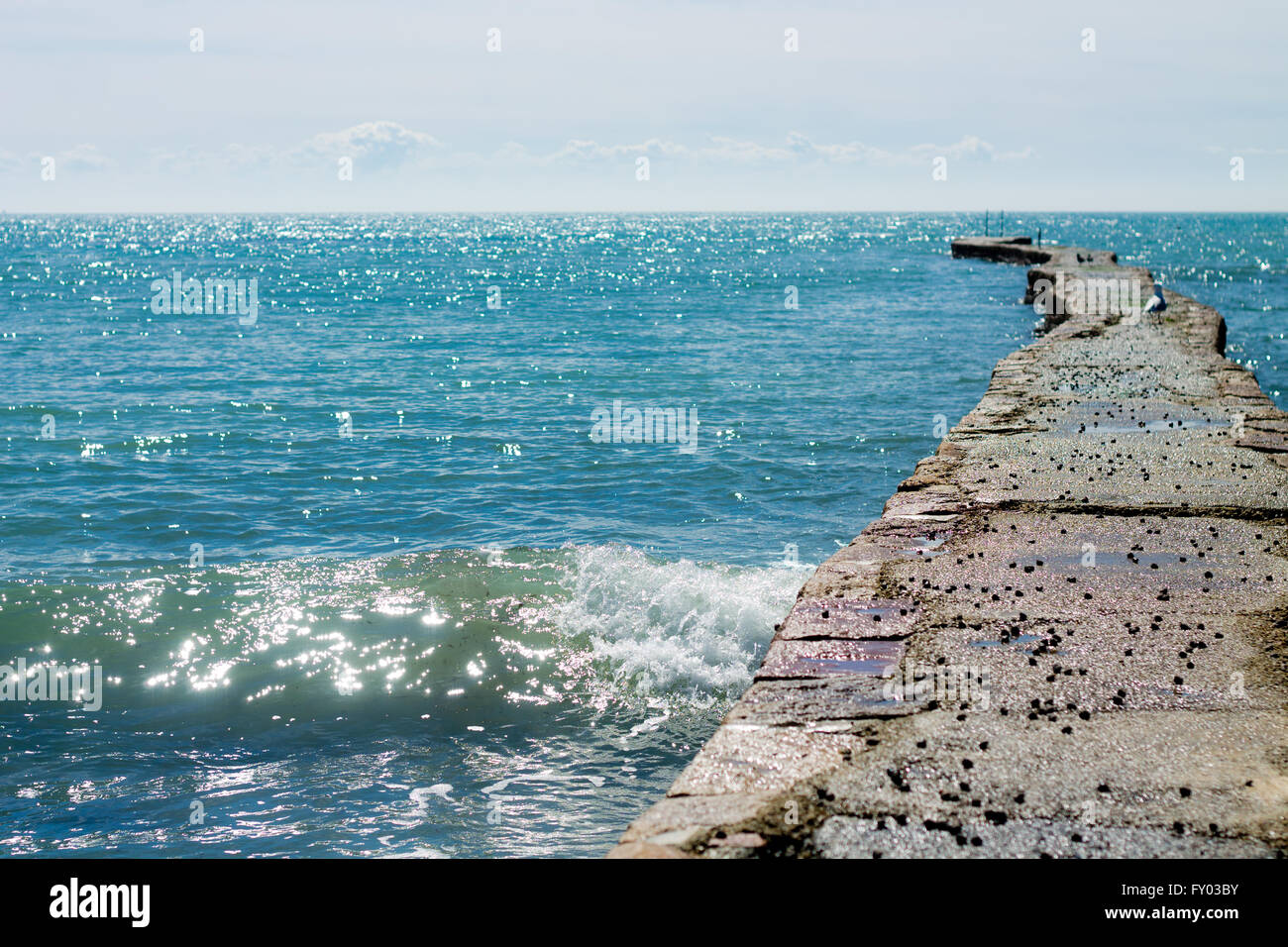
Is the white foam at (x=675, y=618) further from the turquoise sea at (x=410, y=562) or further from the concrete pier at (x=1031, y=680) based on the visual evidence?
the concrete pier at (x=1031, y=680)

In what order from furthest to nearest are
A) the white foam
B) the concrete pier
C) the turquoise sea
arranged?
the white foam, the turquoise sea, the concrete pier

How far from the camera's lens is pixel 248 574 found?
12125mm

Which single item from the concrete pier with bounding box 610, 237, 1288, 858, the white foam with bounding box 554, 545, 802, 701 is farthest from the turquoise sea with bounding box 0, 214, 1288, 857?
the concrete pier with bounding box 610, 237, 1288, 858

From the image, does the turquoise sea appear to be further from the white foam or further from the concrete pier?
the concrete pier

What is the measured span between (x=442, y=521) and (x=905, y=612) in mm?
9182

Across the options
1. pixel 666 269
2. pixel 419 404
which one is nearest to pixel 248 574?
pixel 419 404

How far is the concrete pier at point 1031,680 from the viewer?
4066 millimetres

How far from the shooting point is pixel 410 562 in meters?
12.5

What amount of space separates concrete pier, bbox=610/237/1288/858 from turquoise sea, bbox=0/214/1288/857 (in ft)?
6.73

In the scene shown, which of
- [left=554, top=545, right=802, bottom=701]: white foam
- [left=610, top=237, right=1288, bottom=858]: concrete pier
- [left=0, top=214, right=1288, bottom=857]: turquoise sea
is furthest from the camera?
[left=554, top=545, right=802, bottom=701]: white foam

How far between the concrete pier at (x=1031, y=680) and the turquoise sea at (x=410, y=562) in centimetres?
205

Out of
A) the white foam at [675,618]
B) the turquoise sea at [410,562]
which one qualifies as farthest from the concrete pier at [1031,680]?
the turquoise sea at [410,562]

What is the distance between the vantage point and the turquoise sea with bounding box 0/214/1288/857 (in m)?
7.39
